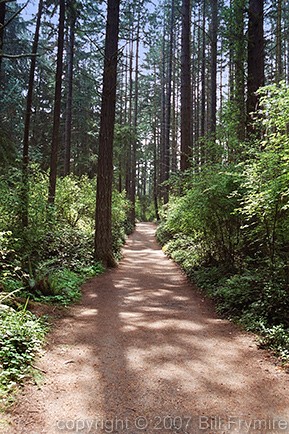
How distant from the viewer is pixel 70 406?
285 centimetres

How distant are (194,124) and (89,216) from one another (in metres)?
18.2

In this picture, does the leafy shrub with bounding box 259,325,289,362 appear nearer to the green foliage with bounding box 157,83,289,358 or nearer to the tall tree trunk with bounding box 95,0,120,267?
the green foliage with bounding box 157,83,289,358

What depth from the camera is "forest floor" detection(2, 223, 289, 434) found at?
2.68 meters

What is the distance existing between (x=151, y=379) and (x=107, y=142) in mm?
7816

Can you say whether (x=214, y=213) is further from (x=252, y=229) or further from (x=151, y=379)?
(x=151, y=379)

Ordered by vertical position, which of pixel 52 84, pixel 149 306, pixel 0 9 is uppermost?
pixel 52 84

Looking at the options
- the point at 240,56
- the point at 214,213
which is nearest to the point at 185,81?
the point at 240,56

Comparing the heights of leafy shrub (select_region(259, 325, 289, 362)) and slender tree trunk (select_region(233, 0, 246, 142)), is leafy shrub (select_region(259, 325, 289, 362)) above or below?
below

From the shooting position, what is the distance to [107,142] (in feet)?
32.7

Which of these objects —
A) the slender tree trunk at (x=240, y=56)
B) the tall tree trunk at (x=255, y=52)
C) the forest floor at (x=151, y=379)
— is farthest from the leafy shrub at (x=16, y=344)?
the slender tree trunk at (x=240, y=56)

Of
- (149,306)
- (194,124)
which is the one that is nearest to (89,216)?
(149,306)

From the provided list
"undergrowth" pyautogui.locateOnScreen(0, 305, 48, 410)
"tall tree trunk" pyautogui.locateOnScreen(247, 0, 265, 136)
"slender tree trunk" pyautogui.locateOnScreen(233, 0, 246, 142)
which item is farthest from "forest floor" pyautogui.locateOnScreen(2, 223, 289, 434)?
"slender tree trunk" pyautogui.locateOnScreen(233, 0, 246, 142)

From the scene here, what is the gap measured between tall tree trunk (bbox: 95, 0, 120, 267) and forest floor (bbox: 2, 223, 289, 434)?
13.0 feet

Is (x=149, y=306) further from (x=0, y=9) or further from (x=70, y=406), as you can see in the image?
(x=0, y=9)
